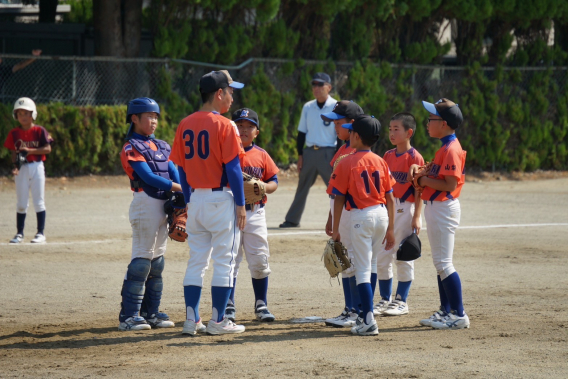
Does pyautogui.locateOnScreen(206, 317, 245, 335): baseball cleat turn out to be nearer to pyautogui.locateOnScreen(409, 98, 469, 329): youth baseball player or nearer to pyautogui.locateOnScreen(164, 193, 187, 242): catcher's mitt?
pyautogui.locateOnScreen(164, 193, 187, 242): catcher's mitt

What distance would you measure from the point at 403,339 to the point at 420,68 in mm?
14657

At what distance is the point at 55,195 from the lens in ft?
47.8

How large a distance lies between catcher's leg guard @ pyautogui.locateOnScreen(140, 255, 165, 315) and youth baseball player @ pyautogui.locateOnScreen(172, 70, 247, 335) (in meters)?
0.52

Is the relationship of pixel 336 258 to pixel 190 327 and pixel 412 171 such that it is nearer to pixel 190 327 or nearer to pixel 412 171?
pixel 412 171

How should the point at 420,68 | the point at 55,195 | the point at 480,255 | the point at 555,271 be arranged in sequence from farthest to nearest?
the point at 420,68
the point at 55,195
the point at 480,255
the point at 555,271

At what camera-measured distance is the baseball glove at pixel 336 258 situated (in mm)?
6055

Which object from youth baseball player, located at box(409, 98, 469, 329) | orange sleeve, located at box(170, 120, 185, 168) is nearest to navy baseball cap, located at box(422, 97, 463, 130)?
youth baseball player, located at box(409, 98, 469, 329)

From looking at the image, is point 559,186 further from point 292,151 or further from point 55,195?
point 55,195

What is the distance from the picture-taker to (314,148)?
38.9ft

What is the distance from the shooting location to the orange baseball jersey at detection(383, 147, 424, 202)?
267 inches

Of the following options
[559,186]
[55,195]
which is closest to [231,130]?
[55,195]

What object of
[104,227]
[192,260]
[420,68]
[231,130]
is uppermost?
[420,68]

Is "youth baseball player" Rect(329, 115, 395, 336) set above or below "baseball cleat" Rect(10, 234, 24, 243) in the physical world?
above

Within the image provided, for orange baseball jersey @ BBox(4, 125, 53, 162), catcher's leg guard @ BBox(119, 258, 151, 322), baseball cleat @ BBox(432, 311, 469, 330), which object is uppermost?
orange baseball jersey @ BBox(4, 125, 53, 162)
